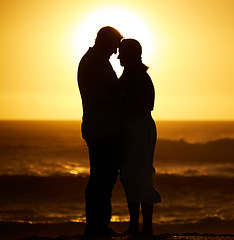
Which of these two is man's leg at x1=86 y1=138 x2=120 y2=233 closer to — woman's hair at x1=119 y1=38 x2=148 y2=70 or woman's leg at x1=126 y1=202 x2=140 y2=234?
woman's leg at x1=126 y1=202 x2=140 y2=234

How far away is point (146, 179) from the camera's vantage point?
553cm

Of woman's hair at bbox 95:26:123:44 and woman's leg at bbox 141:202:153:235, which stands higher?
woman's hair at bbox 95:26:123:44

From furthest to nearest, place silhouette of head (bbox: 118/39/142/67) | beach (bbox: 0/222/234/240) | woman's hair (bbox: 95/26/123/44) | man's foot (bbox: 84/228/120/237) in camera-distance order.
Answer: beach (bbox: 0/222/234/240), man's foot (bbox: 84/228/120/237), woman's hair (bbox: 95/26/123/44), silhouette of head (bbox: 118/39/142/67)

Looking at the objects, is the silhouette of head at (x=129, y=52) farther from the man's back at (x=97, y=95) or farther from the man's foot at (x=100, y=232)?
the man's foot at (x=100, y=232)

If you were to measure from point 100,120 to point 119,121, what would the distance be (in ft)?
0.70

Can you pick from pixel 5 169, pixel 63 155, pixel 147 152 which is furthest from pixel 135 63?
pixel 63 155

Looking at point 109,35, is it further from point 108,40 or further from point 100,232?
point 100,232

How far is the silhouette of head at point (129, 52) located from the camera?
5336mm

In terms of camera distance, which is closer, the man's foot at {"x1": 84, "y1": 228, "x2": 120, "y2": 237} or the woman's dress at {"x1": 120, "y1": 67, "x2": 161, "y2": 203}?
the woman's dress at {"x1": 120, "y1": 67, "x2": 161, "y2": 203}

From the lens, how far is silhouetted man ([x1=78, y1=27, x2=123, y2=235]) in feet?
17.7

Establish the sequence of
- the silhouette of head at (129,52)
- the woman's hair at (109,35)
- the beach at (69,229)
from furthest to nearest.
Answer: the beach at (69,229)
the woman's hair at (109,35)
the silhouette of head at (129,52)

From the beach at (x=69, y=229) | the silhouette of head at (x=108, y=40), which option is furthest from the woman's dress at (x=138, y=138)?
the beach at (x=69, y=229)

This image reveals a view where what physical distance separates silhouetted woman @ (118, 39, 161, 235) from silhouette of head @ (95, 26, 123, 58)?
0.38 ft

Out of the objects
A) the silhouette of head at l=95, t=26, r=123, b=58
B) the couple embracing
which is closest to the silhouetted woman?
the couple embracing
